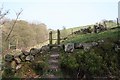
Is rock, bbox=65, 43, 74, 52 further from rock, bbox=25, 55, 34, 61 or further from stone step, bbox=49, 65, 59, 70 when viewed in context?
rock, bbox=25, 55, 34, 61

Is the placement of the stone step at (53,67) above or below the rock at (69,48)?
below

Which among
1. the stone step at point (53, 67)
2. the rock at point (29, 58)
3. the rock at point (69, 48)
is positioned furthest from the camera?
the rock at point (69, 48)

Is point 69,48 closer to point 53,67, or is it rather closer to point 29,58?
point 53,67

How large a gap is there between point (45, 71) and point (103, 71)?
2.56m

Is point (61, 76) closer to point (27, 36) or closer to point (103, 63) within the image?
point (103, 63)

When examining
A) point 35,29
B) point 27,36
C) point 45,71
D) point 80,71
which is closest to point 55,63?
point 45,71

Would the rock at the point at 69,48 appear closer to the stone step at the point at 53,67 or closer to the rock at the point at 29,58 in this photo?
the stone step at the point at 53,67

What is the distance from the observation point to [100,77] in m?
9.72

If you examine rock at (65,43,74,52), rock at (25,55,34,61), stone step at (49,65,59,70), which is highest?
rock at (65,43,74,52)

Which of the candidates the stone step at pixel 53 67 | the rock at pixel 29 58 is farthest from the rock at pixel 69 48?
the rock at pixel 29 58

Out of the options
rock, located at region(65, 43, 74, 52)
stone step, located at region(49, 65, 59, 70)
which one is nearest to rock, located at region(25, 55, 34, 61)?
stone step, located at region(49, 65, 59, 70)

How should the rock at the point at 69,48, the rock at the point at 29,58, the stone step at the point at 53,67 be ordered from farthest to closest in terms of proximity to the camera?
the rock at the point at 69,48
the rock at the point at 29,58
the stone step at the point at 53,67

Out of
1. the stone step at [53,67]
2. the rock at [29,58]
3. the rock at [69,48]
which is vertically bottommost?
the stone step at [53,67]

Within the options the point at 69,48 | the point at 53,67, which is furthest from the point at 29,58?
the point at 69,48
